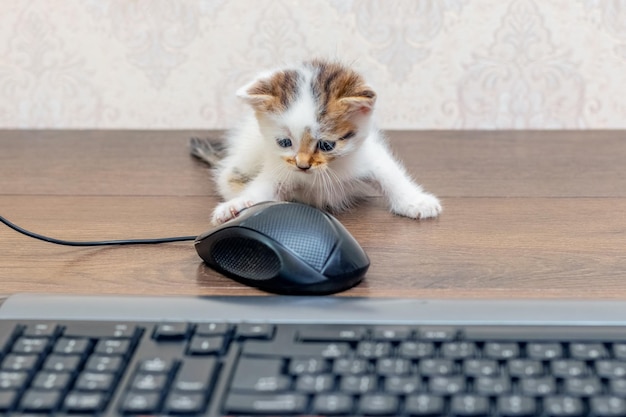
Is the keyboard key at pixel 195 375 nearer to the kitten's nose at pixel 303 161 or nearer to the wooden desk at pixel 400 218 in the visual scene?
the wooden desk at pixel 400 218

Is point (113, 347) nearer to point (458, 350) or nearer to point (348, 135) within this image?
point (458, 350)

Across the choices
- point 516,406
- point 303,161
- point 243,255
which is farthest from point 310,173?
point 516,406

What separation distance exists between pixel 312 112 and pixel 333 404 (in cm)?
57

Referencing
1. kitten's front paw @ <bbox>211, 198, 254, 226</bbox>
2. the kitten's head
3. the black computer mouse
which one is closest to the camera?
the black computer mouse

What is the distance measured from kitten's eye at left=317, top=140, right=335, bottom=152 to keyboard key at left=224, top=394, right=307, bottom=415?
0.55 metres

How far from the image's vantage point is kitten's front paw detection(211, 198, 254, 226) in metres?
0.84

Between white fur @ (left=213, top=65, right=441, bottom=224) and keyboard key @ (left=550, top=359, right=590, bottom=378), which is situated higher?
keyboard key @ (left=550, top=359, right=590, bottom=378)

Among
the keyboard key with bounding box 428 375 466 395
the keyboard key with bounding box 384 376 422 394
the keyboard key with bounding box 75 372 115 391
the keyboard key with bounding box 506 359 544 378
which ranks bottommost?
the keyboard key with bounding box 506 359 544 378

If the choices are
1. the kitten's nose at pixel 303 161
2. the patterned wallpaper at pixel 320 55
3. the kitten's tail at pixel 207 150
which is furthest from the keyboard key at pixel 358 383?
the patterned wallpaper at pixel 320 55

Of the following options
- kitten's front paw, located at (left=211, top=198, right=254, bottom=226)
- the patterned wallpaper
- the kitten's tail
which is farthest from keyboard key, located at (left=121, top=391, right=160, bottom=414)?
the patterned wallpaper

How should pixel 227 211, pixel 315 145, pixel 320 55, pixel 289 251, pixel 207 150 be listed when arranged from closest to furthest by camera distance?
pixel 289 251
pixel 227 211
pixel 315 145
pixel 207 150
pixel 320 55

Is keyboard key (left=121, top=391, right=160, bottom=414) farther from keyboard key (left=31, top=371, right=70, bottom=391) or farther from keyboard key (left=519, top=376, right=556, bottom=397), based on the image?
keyboard key (left=519, top=376, right=556, bottom=397)

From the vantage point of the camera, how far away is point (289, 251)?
0.63m

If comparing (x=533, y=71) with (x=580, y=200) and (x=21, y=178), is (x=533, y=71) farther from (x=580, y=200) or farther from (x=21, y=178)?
(x=21, y=178)
